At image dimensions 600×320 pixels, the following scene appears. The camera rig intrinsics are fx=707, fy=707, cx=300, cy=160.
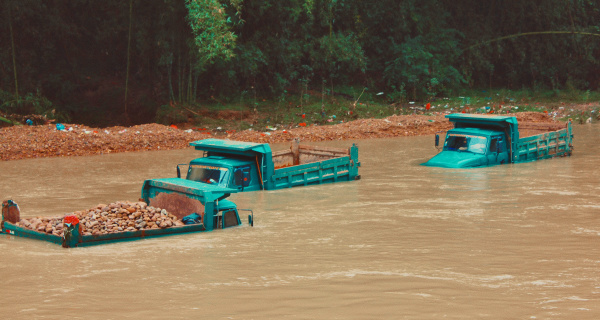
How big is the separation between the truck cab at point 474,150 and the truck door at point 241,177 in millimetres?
7176

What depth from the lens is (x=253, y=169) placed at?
17.3 meters

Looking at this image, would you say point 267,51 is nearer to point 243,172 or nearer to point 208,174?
point 243,172

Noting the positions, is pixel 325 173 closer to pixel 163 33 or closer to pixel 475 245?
pixel 475 245

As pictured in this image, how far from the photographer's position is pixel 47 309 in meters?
8.37

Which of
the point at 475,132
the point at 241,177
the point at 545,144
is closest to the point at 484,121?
the point at 475,132

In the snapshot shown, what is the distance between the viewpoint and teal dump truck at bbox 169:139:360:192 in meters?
16.5

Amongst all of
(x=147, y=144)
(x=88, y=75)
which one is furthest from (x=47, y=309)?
(x=88, y=75)

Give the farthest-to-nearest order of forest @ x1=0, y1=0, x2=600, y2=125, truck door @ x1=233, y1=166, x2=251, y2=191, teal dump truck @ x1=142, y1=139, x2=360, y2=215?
1. forest @ x1=0, y1=0, x2=600, y2=125
2. truck door @ x1=233, y1=166, x2=251, y2=191
3. teal dump truck @ x1=142, y1=139, x2=360, y2=215

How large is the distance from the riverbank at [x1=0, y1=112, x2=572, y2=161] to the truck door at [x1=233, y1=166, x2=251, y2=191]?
11511 mm

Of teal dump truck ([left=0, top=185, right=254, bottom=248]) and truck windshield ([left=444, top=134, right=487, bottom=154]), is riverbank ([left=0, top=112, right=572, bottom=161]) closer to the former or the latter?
truck windshield ([left=444, top=134, right=487, bottom=154])

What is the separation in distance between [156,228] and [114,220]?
2.31 ft

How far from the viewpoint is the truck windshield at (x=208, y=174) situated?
53.5ft

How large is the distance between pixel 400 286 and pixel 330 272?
1.12 meters

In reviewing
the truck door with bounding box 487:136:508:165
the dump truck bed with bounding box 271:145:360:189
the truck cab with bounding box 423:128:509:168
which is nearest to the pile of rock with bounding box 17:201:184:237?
the dump truck bed with bounding box 271:145:360:189
